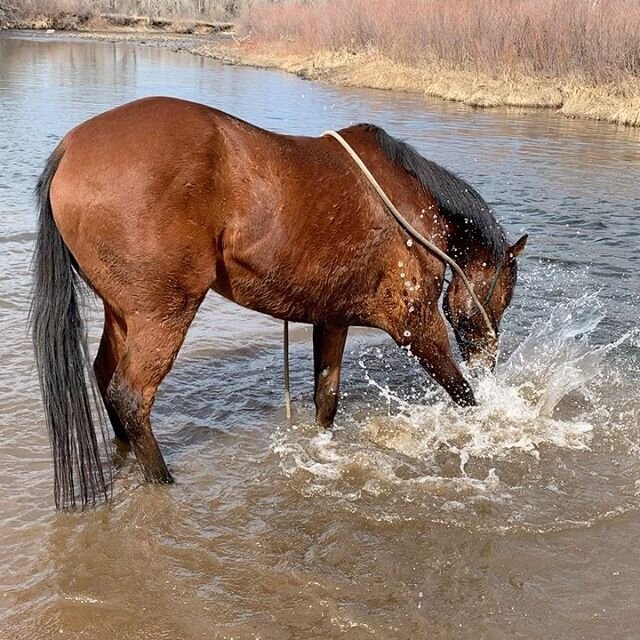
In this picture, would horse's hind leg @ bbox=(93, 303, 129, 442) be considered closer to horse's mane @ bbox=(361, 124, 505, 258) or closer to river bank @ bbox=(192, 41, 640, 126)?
horse's mane @ bbox=(361, 124, 505, 258)

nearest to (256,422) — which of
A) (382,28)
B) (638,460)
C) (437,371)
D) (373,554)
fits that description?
(437,371)

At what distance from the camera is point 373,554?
3.19 metres

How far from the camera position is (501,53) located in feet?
74.3

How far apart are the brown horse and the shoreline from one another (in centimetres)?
1573

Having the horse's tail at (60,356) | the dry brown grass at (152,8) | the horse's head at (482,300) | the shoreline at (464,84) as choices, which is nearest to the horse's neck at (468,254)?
the horse's head at (482,300)

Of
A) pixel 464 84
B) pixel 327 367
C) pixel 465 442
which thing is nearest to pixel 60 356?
pixel 327 367

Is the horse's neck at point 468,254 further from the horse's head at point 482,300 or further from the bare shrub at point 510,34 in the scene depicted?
the bare shrub at point 510,34

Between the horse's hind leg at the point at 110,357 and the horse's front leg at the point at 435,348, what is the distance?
4.51ft

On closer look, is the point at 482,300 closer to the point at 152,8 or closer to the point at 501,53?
the point at 501,53

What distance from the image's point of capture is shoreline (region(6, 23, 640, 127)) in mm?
18750

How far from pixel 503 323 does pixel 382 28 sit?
26.0m


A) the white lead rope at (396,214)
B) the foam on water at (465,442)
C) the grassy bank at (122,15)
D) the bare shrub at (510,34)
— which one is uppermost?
the grassy bank at (122,15)

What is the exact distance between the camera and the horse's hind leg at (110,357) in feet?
11.7

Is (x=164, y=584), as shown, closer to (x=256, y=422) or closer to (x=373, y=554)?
(x=373, y=554)
